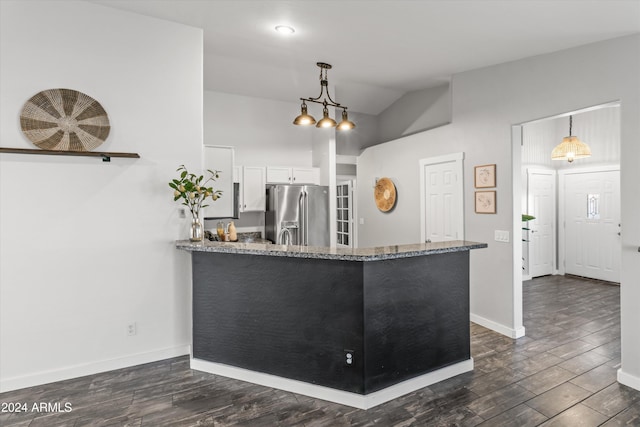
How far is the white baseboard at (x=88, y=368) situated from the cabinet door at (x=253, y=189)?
2247 millimetres

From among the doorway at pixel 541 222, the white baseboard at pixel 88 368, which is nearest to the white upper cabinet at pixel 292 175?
the white baseboard at pixel 88 368

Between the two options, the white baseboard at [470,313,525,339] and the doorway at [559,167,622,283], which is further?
the doorway at [559,167,622,283]

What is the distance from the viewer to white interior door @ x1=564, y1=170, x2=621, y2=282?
5984mm

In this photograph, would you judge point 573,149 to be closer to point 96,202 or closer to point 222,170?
point 222,170

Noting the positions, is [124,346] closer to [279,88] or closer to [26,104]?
[26,104]

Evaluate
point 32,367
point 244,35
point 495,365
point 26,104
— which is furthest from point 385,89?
point 32,367

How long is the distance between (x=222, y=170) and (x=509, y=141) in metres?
3.22

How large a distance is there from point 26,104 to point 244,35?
6.15 feet

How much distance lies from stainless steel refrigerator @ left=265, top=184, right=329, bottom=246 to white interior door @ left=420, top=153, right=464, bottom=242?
1.45 m

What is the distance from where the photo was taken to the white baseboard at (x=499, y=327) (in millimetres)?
3728

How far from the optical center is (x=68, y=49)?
281 cm

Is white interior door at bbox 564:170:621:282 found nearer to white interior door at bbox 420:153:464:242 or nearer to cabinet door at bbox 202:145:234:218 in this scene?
white interior door at bbox 420:153:464:242

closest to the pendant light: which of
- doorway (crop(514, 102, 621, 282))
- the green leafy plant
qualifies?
doorway (crop(514, 102, 621, 282))

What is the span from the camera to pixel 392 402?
8.17ft
